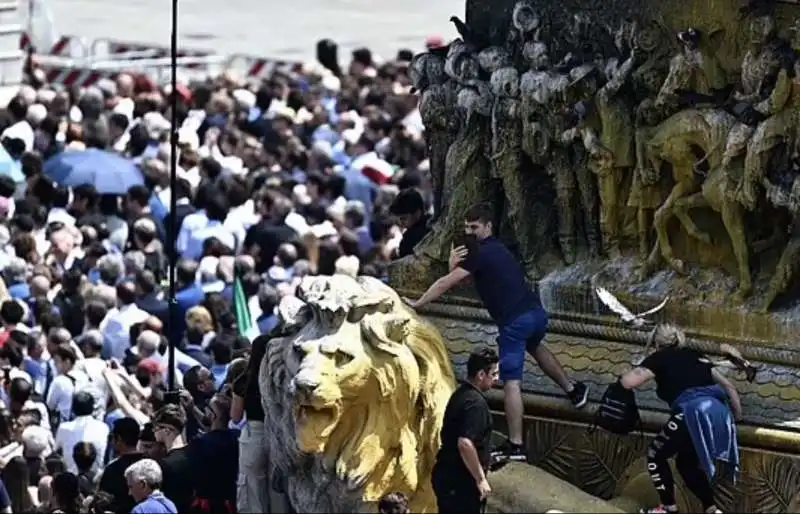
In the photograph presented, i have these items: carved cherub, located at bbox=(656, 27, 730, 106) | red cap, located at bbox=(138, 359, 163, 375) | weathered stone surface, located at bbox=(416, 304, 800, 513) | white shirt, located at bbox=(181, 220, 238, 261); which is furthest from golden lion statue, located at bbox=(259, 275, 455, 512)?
white shirt, located at bbox=(181, 220, 238, 261)

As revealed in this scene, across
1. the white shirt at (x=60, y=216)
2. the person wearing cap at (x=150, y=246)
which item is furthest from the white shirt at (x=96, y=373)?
the white shirt at (x=60, y=216)

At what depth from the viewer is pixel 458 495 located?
966 inches

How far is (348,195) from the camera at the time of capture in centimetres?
3794

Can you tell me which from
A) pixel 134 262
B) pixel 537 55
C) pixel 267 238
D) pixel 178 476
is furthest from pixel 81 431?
pixel 267 238

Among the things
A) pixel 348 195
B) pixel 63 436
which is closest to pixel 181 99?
pixel 348 195

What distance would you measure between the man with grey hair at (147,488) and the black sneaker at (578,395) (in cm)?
297

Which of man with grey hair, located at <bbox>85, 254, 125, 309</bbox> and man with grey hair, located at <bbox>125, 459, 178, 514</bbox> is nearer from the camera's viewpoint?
man with grey hair, located at <bbox>125, 459, 178, 514</bbox>

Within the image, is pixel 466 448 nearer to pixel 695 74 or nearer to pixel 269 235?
pixel 695 74

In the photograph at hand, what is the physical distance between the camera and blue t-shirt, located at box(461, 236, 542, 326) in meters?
26.2

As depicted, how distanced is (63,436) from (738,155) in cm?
578

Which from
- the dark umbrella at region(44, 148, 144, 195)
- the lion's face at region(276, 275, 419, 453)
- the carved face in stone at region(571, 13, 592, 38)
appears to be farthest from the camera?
the dark umbrella at region(44, 148, 144, 195)

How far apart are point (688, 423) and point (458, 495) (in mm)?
1598

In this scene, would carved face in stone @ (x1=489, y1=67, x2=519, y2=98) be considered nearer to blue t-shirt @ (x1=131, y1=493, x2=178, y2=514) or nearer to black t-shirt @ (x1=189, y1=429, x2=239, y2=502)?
black t-shirt @ (x1=189, y1=429, x2=239, y2=502)

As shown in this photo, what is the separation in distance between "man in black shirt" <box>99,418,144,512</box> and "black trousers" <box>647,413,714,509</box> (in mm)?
3276
